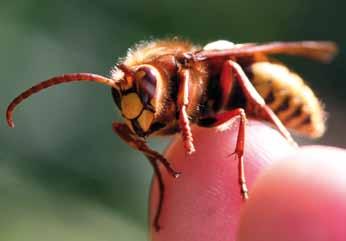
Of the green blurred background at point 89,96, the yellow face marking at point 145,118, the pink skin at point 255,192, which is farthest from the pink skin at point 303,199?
the green blurred background at point 89,96

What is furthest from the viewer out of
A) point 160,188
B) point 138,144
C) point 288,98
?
point 288,98

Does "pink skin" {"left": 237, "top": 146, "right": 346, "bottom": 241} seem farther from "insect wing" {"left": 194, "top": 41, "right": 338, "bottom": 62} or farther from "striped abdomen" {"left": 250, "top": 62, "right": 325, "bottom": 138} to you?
"striped abdomen" {"left": 250, "top": 62, "right": 325, "bottom": 138}

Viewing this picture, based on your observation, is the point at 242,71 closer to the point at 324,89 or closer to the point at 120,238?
the point at 120,238

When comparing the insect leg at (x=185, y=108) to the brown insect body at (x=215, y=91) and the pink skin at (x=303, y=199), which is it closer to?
the brown insect body at (x=215, y=91)

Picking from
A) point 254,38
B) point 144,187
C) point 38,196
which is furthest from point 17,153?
point 254,38

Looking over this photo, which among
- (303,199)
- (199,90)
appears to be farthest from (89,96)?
(303,199)

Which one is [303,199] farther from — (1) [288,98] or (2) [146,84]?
(1) [288,98]

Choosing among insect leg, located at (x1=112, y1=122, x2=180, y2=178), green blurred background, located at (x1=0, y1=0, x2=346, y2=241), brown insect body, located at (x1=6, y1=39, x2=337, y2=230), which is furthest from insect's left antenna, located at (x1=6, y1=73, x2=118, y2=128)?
green blurred background, located at (x1=0, y1=0, x2=346, y2=241)
